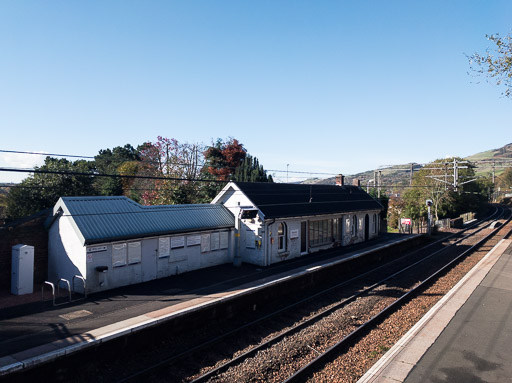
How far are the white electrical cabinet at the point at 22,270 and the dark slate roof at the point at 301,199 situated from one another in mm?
11489

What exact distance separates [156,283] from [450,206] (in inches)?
2067

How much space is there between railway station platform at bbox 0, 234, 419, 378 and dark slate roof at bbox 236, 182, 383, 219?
12.7 ft

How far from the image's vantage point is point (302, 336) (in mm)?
12141

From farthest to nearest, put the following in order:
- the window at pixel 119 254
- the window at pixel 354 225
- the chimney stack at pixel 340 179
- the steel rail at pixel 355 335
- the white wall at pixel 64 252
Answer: the chimney stack at pixel 340 179 < the window at pixel 354 225 < the window at pixel 119 254 < the white wall at pixel 64 252 < the steel rail at pixel 355 335

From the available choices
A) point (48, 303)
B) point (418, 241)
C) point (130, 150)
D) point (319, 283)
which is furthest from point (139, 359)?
point (130, 150)

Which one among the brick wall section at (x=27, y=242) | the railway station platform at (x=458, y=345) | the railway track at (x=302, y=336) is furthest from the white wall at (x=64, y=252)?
the railway station platform at (x=458, y=345)

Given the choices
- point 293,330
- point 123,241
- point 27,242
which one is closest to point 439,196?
point 293,330

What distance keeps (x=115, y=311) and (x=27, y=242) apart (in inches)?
252

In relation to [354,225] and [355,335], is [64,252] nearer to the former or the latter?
[355,335]

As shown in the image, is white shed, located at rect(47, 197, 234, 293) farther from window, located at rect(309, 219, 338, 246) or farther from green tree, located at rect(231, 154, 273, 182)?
green tree, located at rect(231, 154, 273, 182)

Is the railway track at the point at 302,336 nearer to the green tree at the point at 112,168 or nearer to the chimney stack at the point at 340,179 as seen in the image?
the chimney stack at the point at 340,179

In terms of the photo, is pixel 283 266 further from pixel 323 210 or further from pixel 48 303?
pixel 48 303

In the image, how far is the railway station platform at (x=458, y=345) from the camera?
8.67m

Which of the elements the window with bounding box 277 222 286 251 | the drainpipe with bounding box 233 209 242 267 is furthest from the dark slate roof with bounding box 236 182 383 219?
the drainpipe with bounding box 233 209 242 267
